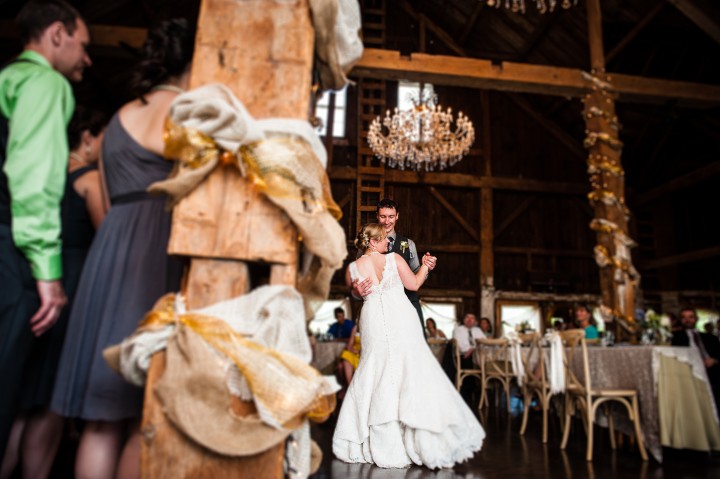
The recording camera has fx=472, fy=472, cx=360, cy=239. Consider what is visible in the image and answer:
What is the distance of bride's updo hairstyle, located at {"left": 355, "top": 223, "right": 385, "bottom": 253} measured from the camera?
10.1ft

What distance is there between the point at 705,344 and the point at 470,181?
8224 mm

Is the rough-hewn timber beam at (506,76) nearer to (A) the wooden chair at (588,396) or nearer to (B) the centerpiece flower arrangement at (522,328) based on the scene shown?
(A) the wooden chair at (588,396)

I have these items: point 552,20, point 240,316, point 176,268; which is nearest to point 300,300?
point 240,316

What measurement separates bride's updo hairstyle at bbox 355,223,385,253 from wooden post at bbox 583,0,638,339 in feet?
12.3

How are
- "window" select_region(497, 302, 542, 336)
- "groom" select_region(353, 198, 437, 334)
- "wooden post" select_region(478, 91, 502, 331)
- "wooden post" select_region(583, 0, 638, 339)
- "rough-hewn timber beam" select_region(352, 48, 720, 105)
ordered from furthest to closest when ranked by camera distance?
"window" select_region(497, 302, 542, 336)
"wooden post" select_region(478, 91, 502, 331)
"rough-hewn timber beam" select_region(352, 48, 720, 105)
"wooden post" select_region(583, 0, 638, 339)
"groom" select_region(353, 198, 437, 334)

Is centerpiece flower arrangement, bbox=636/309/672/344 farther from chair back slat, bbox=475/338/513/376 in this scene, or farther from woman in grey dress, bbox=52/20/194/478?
woman in grey dress, bbox=52/20/194/478

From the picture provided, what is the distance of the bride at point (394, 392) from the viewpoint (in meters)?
2.88

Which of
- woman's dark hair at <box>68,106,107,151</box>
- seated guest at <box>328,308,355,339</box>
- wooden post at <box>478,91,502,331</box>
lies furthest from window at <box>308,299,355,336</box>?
woman's dark hair at <box>68,106,107,151</box>

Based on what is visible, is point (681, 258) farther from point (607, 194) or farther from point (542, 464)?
point (542, 464)

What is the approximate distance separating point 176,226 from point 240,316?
236mm

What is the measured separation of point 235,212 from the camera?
1.01 metres

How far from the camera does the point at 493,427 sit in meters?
4.97

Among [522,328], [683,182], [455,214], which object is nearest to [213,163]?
[522,328]

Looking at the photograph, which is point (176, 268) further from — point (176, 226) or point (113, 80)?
point (113, 80)
